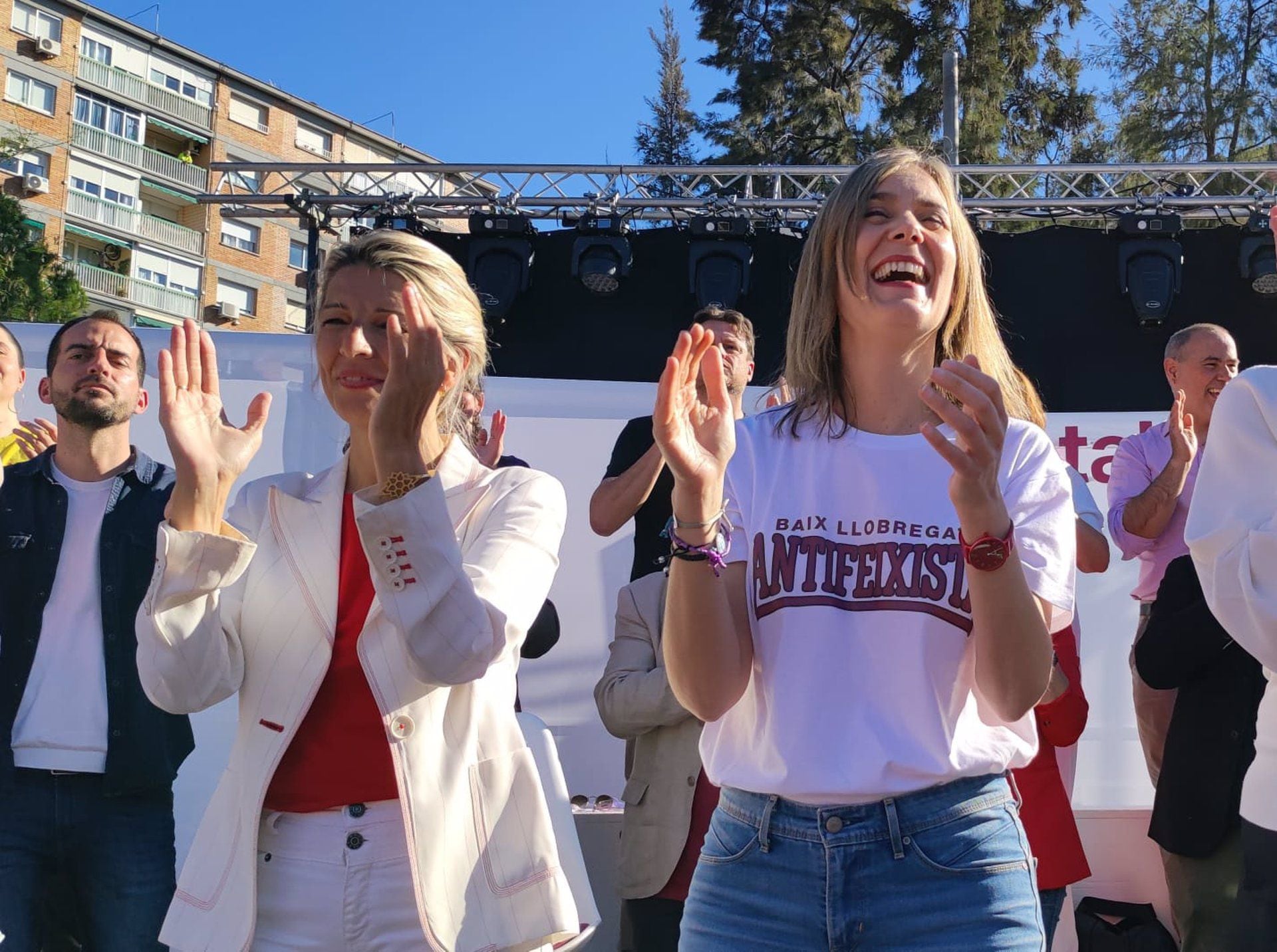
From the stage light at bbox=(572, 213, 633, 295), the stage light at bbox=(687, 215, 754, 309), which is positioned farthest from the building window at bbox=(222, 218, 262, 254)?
the stage light at bbox=(687, 215, 754, 309)

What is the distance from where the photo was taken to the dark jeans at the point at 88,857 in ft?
9.54

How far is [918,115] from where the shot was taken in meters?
19.5

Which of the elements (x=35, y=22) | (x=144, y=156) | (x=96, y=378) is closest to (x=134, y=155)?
(x=144, y=156)

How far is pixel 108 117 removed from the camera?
45.5 metres

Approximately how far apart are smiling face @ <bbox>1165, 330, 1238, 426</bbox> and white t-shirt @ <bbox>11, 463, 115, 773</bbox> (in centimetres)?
346

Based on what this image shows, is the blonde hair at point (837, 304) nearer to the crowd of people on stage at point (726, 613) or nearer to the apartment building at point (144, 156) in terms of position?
the crowd of people on stage at point (726, 613)

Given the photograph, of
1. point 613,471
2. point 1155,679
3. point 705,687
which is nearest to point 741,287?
point 613,471

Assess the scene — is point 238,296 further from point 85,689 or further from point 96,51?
point 85,689

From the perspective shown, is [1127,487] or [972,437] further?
[1127,487]

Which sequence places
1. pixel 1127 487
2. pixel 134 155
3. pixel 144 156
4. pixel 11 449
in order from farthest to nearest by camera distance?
pixel 144 156 < pixel 134 155 < pixel 1127 487 < pixel 11 449

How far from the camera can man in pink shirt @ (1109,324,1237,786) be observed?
379 centimetres

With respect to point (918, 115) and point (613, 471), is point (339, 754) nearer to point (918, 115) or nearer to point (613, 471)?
point (613, 471)

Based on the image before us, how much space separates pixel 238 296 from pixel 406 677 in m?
48.9

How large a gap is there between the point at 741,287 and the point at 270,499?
5573 millimetres
